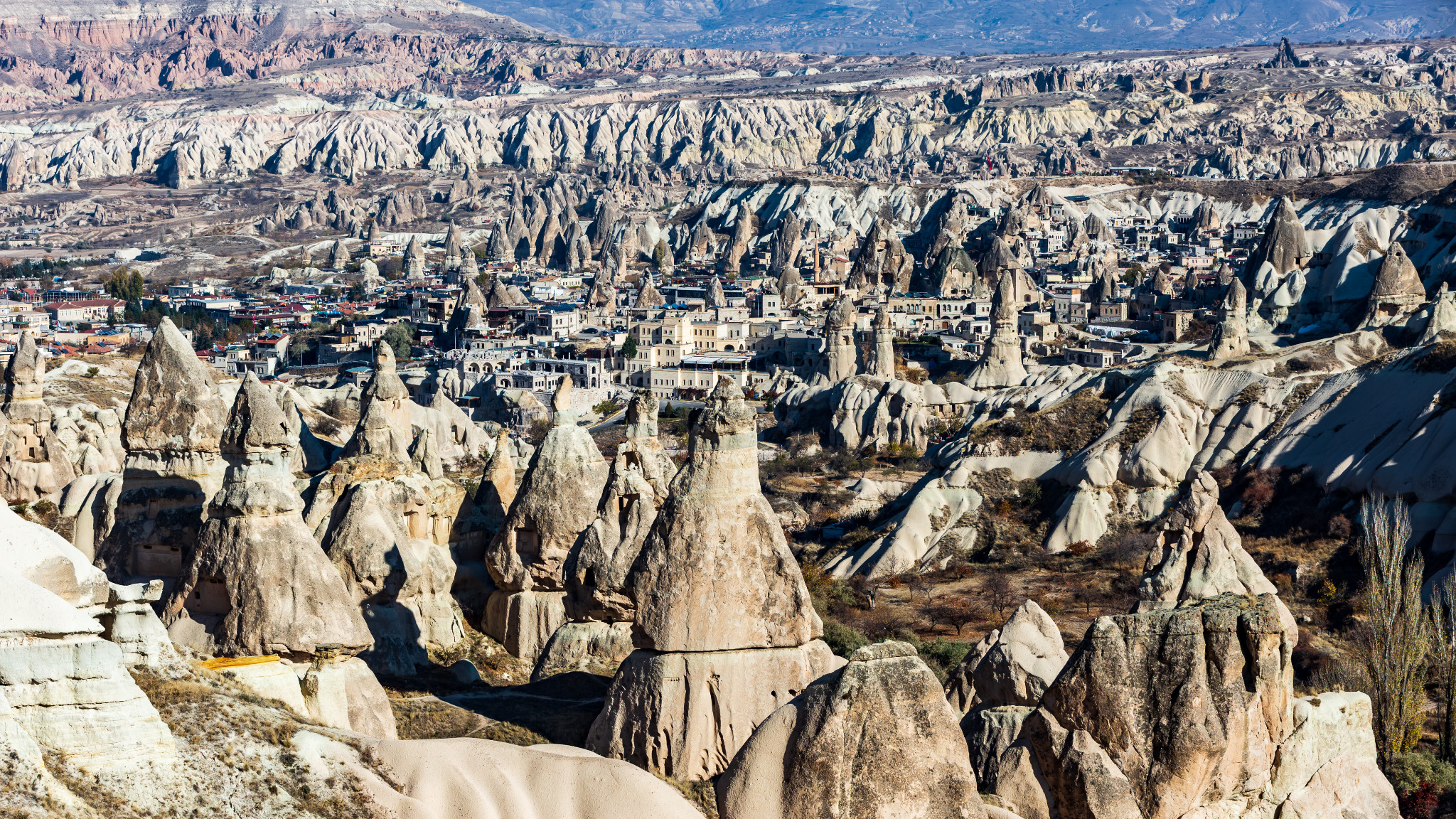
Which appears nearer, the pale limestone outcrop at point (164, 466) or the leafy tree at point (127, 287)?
the pale limestone outcrop at point (164, 466)

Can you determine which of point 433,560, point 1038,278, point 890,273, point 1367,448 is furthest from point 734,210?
point 433,560

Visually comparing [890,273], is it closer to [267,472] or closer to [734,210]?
[734,210]

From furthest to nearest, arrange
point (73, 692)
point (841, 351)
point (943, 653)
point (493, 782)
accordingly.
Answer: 1. point (841, 351)
2. point (943, 653)
3. point (493, 782)
4. point (73, 692)

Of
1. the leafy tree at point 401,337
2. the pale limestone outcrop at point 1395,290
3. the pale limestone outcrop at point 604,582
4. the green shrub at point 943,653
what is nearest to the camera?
the pale limestone outcrop at point 604,582

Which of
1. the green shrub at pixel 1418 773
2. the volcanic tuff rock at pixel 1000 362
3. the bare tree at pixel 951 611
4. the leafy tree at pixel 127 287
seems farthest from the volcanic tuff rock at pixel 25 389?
the leafy tree at pixel 127 287

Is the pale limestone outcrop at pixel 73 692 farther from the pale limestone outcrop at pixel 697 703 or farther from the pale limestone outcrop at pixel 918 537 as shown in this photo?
the pale limestone outcrop at pixel 918 537

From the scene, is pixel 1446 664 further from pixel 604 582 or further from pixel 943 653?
pixel 604 582

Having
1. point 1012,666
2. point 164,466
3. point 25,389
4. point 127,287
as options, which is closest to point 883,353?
point 25,389
